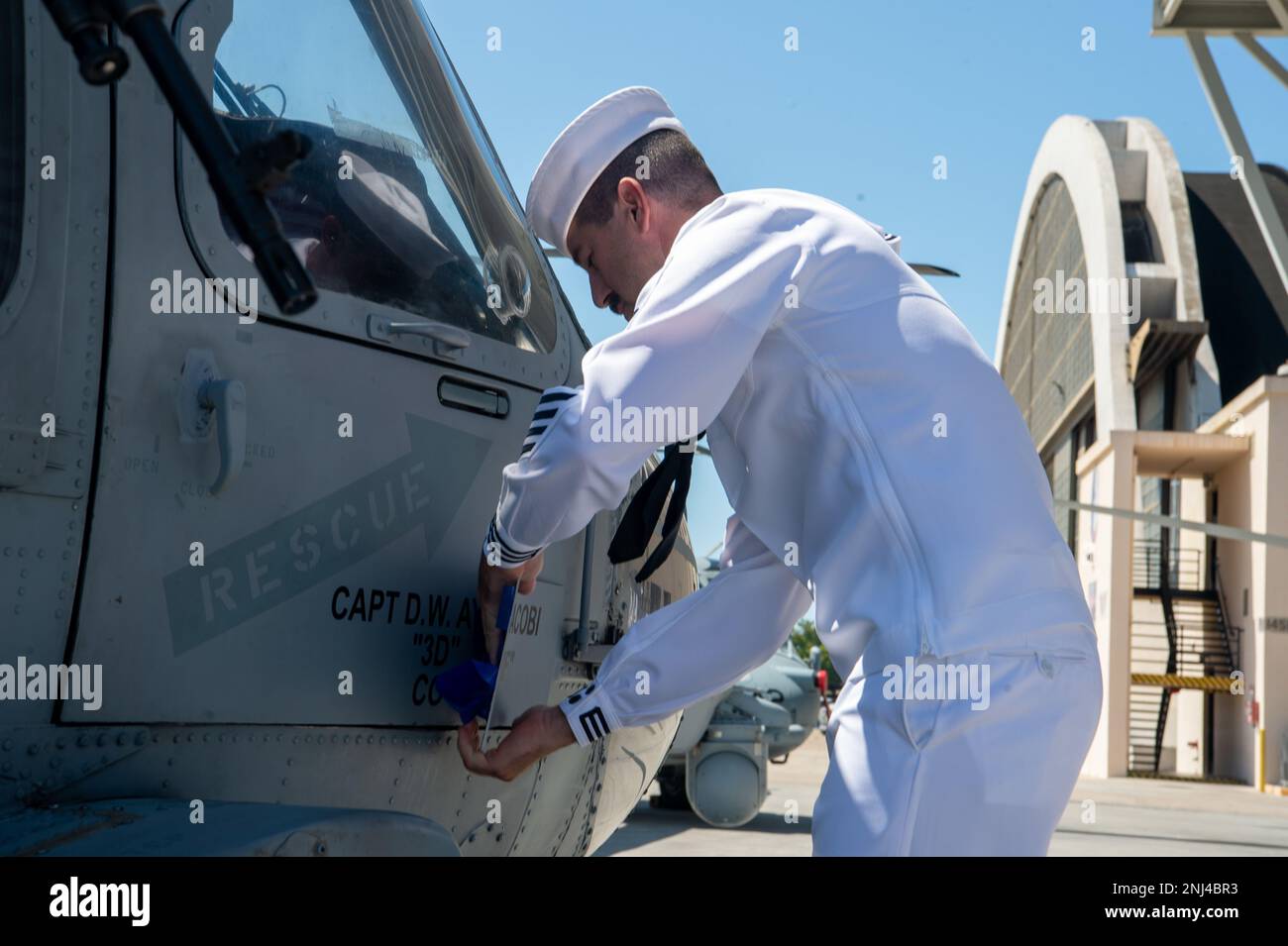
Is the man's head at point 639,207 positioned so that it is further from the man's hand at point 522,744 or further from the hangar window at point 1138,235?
the hangar window at point 1138,235

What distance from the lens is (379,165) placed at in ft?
8.61

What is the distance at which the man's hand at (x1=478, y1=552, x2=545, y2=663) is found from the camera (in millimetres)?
2441

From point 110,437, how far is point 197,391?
0.50ft

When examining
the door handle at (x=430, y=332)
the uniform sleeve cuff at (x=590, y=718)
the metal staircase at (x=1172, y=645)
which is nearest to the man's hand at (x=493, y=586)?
the uniform sleeve cuff at (x=590, y=718)

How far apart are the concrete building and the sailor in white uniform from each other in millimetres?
10468

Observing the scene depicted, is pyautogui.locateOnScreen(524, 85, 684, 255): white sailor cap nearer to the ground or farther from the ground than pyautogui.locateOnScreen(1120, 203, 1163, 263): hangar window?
nearer to the ground

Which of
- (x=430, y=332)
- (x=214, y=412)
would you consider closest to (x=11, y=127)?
(x=214, y=412)

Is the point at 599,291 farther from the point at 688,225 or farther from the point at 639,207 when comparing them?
the point at 688,225

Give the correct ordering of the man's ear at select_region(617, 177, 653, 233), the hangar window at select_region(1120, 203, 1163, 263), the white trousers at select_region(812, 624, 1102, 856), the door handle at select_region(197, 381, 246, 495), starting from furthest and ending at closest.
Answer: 1. the hangar window at select_region(1120, 203, 1163, 263)
2. the man's ear at select_region(617, 177, 653, 233)
3. the door handle at select_region(197, 381, 246, 495)
4. the white trousers at select_region(812, 624, 1102, 856)

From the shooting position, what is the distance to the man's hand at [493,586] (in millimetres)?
2441

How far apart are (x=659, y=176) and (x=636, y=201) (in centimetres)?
6

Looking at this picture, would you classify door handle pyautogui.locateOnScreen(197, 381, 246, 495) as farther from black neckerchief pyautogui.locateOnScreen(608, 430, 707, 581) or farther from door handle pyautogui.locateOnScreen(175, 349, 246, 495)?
black neckerchief pyautogui.locateOnScreen(608, 430, 707, 581)

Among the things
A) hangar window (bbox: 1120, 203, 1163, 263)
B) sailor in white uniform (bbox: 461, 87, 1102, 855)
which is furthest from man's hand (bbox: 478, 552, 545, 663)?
hangar window (bbox: 1120, 203, 1163, 263)
